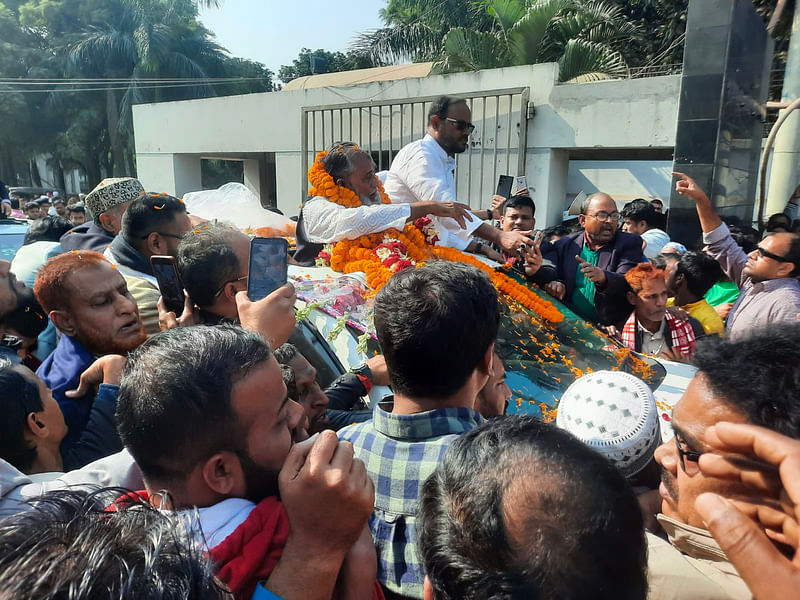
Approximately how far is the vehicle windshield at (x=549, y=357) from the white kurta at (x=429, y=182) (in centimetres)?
79

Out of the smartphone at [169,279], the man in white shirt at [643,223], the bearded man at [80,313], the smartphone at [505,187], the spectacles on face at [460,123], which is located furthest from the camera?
the man in white shirt at [643,223]

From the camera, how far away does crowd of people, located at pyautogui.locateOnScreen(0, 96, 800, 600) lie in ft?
2.60

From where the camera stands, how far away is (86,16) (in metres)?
29.7

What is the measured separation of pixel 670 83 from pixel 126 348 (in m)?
8.20

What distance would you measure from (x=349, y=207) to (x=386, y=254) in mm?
414

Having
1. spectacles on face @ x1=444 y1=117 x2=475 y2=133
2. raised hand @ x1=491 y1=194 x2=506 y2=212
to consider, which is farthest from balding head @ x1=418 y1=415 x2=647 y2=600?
raised hand @ x1=491 y1=194 x2=506 y2=212

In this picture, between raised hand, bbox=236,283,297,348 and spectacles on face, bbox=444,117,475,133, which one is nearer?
raised hand, bbox=236,283,297,348

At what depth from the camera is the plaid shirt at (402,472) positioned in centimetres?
128

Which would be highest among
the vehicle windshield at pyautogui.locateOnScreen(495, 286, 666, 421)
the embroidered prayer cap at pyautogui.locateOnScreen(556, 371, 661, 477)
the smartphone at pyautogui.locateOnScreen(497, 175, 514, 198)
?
the smartphone at pyautogui.locateOnScreen(497, 175, 514, 198)

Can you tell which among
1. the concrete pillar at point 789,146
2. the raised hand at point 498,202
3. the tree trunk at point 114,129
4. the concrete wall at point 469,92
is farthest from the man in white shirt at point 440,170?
the tree trunk at point 114,129

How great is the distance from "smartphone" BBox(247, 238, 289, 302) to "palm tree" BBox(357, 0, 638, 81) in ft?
32.9

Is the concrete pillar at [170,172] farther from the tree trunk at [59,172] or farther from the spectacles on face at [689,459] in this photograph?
the tree trunk at [59,172]

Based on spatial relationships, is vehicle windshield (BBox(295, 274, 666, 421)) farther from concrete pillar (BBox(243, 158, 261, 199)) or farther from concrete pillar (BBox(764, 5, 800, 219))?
concrete pillar (BBox(243, 158, 261, 199))

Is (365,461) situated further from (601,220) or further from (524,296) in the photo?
(601,220)
